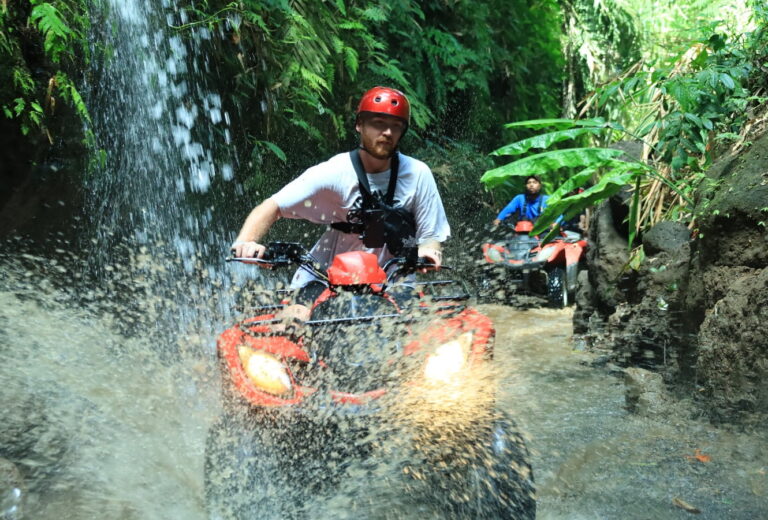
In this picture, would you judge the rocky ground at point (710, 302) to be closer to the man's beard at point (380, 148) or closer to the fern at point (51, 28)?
the man's beard at point (380, 148)

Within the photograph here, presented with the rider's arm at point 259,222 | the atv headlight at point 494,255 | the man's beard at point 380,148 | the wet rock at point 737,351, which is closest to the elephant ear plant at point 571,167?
the man's beard at point 380,148

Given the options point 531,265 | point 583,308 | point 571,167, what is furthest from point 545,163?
point 531,265

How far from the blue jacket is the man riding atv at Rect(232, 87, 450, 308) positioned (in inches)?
257

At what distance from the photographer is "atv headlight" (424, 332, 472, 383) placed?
3109 millimetres

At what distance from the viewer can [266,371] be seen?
2.97 m

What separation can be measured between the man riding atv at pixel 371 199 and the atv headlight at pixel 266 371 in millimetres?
856

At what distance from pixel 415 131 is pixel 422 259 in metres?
8.36

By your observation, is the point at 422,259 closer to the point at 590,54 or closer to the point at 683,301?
the point at 683,301

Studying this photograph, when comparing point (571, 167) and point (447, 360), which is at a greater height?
point (571, 167)

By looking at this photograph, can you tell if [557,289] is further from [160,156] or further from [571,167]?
[160,156]

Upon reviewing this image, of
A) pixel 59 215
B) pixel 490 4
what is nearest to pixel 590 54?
pixel 490 4

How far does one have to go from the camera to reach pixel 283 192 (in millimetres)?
4020

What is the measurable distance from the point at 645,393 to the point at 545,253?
16.9 ft

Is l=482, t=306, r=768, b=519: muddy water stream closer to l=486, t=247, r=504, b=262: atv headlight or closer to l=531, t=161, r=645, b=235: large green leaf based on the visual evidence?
l=531, t=161, r=645, b=235: large green leaf
